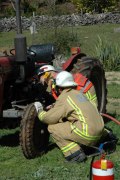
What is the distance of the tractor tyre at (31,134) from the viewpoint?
708 cm

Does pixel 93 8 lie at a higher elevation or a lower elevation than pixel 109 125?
lower

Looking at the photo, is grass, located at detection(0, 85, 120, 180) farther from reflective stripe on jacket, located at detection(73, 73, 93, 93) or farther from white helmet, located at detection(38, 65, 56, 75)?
white helmet, located at detection(38, 65, 56, 75)

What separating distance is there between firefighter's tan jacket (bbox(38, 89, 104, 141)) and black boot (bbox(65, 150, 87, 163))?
0.71 feet

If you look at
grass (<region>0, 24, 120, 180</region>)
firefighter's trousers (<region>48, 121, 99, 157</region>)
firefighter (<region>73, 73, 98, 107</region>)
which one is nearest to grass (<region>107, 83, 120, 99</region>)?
grass (<region>0, 24, 120, 180</region>)

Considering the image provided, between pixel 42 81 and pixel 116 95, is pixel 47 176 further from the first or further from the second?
pixel 116 95

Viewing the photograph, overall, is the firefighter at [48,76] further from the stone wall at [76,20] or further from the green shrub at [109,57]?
the stone wall at [76,20]

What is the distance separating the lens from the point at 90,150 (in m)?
7.37

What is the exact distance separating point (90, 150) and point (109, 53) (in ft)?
32.7

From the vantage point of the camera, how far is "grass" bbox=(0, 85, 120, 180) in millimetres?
6355

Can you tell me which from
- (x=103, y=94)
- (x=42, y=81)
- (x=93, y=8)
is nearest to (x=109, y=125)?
(x=103, y=94)

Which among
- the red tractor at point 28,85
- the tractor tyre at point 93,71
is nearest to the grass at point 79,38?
the tractor tyre at point 93,71

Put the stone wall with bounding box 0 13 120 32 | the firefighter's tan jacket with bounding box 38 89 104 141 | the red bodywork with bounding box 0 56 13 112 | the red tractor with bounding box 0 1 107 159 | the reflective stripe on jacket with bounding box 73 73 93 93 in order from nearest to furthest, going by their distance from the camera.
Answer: the firefighter's tan jacket with bounding box 38 89 104 141
the red tractor with bounding box 0 1 107 159
the red bodywork with bounding box 0 56 13 112
the reflective stripe on jacket with bounding box 73 73 93 93
the stone wall with bounding box 0 13 120 32

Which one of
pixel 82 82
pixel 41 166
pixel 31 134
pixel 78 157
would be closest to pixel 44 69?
pixel 82 82

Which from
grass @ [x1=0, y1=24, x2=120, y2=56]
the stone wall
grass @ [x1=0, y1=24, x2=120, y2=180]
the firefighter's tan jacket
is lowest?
the stone wall
